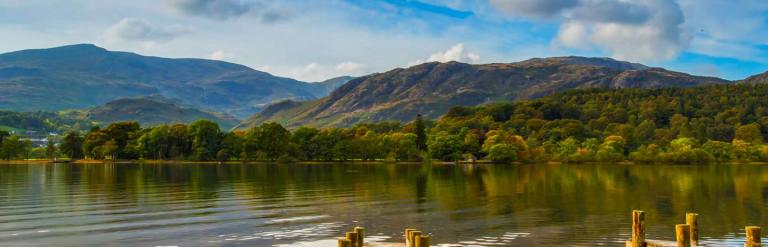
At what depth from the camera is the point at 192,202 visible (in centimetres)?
6294

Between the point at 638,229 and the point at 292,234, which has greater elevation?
the point at 638,229

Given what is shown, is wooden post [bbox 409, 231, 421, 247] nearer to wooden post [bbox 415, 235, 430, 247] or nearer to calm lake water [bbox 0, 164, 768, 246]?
wooden post [bbox 415, 235, 430, 247]

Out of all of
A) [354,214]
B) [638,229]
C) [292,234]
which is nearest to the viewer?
[638,229]

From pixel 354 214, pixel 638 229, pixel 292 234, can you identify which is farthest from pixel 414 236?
pixel 354 214

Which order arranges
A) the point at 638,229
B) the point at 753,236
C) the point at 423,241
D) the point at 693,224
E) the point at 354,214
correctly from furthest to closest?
the point at 354,214, the point at 693,224, the point at 638,229, the point at 753,236, the point at 423,241

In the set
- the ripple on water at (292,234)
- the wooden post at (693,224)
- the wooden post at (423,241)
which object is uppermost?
the wooden post at (423,241)

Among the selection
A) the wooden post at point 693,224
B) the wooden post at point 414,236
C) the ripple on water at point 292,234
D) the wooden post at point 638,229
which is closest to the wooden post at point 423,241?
the wooden post at point 414,236

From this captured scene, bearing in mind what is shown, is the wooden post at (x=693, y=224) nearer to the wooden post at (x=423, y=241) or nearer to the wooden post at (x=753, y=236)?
the wooden post at (x=753, y=236)

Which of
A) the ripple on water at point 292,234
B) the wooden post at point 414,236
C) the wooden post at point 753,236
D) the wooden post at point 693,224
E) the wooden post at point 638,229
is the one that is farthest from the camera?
the ripple on water at point 292,234

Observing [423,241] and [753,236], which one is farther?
[753,236]

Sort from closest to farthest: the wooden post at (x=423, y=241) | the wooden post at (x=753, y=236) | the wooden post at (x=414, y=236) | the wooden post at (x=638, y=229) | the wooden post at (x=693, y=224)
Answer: the wooden post at (x=423, y=241) → the wooden post at (x=414, y=236) → the wooden post at (x=753, y=236) → the wooden post at (x=638, y=229) → the wooden post at (x=693, y=224)

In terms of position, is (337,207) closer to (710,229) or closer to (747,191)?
(710,229)

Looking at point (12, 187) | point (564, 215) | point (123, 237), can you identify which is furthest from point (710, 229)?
point (12, 187)

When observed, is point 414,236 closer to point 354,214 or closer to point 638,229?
point 638,229
